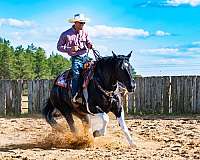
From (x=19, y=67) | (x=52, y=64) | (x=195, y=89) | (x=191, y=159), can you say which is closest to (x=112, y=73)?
(x=191, y=159)

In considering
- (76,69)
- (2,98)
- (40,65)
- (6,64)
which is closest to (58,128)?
(76,69)

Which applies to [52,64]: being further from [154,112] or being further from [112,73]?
[112,73]

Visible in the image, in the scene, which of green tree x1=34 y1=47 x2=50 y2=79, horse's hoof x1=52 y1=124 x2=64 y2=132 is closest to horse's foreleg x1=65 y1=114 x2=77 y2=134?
horse's hoof x1=52 y1=124 x2=64 y2=132

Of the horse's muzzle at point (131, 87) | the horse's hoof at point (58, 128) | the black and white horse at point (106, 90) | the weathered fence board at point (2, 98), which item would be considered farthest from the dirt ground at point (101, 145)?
the weathered fence board at point (2, 98)

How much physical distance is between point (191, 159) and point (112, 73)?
2.06 m

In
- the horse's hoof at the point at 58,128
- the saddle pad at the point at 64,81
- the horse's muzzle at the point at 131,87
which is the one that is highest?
the saddle pad at the point at 64,81

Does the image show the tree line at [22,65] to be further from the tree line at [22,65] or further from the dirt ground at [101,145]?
the dirt ground at [101,145]

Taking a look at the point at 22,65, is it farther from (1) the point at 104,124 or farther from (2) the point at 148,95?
(1) the point at 104,124

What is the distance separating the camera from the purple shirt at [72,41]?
9367 mm

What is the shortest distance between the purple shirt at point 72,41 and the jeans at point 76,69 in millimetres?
96

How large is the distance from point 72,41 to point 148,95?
10.5 metres

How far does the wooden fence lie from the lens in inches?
748

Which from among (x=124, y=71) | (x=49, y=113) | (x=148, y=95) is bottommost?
(x=49, y=113)

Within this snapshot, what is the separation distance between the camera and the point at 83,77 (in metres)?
9.18
